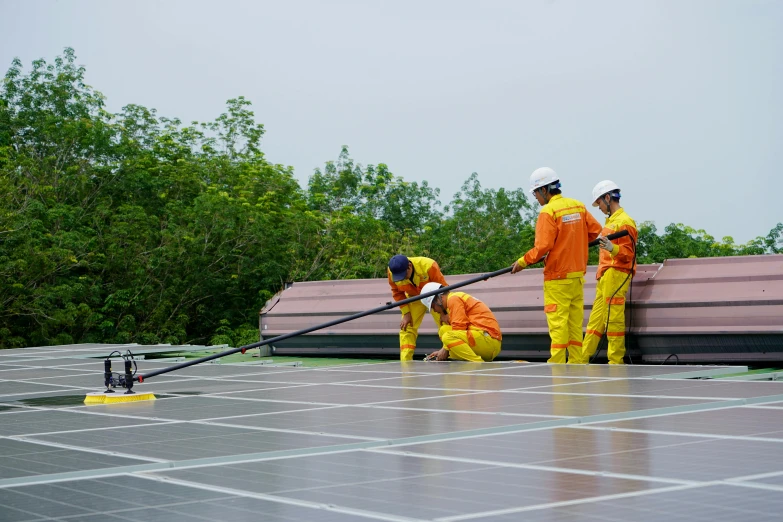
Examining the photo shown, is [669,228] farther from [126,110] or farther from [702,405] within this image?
[702,405]

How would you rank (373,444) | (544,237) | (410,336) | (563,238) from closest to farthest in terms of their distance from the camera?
(373,444), (544,237), (563,238), (410,336)

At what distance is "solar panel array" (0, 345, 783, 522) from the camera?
13.1 ft

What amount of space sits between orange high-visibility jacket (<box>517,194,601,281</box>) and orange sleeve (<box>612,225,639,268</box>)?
0.41 m

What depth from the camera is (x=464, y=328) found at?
12641mm

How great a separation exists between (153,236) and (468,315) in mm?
16809

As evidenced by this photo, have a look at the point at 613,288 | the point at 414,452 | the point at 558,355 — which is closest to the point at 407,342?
A: the point at 558,355

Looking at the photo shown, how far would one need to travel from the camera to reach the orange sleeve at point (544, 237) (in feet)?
39.5

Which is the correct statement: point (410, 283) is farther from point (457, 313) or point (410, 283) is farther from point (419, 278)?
point (457, 313)

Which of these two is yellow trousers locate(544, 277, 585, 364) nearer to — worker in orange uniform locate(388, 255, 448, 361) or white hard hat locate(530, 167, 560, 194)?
white hard hat locate(530, 167, 560, 194)

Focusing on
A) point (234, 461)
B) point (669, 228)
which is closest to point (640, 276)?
point (234, 461)

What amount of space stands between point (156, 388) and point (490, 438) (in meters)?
5.16

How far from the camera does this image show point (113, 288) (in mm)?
27234

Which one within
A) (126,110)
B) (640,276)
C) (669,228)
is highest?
(126,110)

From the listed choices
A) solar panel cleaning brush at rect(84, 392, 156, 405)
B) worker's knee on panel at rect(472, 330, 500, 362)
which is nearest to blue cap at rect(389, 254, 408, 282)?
worker's knee on panel at rect(472, 330, 500, 362)
